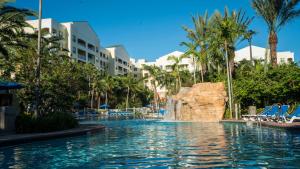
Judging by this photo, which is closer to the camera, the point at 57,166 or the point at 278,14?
the point at 57,166

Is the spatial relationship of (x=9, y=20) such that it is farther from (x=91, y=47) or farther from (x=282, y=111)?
(x=91, y=47)

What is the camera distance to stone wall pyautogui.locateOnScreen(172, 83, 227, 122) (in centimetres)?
3609

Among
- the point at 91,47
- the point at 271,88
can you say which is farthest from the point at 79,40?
the point at 271,88

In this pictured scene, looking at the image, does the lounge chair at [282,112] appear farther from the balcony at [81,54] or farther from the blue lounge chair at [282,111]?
the balcony at [81,54]

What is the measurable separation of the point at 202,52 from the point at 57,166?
3889 cm

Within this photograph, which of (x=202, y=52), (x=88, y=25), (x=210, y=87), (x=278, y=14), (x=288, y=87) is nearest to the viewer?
(x=288, y=87)

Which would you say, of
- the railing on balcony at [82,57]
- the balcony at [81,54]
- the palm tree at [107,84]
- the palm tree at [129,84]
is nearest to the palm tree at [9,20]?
the palm tree at [107,84]

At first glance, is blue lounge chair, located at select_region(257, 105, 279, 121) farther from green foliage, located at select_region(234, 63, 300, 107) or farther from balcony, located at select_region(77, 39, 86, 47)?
balcony, located at select_region(77, 39, 86, 47)

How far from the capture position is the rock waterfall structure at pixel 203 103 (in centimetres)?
3609

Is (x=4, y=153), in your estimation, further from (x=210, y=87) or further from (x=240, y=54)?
(x=240, y=54)

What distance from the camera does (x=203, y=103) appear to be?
121 feet

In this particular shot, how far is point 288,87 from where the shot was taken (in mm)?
30656

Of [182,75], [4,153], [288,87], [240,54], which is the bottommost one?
[4,153]

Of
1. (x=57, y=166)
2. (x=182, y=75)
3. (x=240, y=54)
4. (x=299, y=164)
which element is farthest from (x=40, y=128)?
(x=240, y=54)
